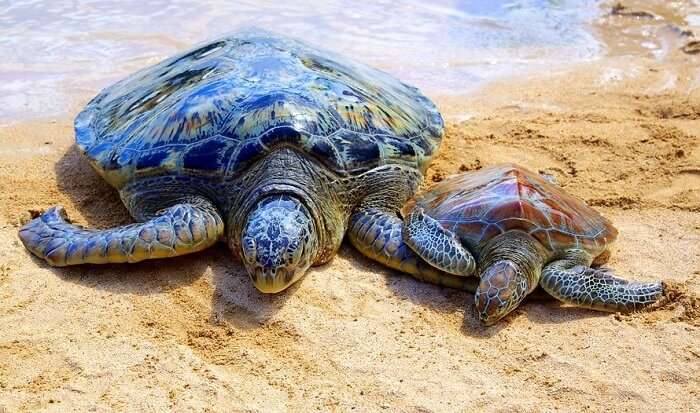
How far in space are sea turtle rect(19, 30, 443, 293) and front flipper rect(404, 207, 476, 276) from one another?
406 millimetres

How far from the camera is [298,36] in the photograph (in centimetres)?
835

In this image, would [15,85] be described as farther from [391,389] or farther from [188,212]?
[391,389]

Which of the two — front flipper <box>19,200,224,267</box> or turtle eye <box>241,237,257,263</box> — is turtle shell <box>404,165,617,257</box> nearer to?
turtle eye <box>241,237,257,263</box>

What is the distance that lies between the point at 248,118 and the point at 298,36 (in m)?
4.57

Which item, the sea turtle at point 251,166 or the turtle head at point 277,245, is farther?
Result: the sea turtle at point 251,166

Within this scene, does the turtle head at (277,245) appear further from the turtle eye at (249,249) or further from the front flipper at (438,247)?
the front flipper at (438,247)

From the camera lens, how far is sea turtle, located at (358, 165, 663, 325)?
348 cm

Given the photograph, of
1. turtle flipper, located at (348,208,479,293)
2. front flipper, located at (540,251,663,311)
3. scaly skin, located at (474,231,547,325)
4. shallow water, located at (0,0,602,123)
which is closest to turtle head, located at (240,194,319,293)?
turtle flipper, located at (348,208,479,293)

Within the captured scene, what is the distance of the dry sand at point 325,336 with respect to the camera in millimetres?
2922

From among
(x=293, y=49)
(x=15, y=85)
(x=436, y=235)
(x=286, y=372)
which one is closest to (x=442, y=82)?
(x=293, y=49)

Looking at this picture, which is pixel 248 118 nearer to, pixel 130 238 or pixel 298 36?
pixel 130 238

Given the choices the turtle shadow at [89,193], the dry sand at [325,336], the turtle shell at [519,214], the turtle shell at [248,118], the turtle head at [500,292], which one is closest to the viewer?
the dry sand at [325,336]

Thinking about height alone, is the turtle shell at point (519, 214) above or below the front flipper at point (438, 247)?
above

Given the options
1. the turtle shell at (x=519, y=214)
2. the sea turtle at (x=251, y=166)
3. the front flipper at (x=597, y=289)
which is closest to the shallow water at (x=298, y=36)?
the sea turtle at (x=251, y=166)
